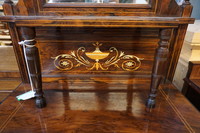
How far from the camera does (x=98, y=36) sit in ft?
2.25

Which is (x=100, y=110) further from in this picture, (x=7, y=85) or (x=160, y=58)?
(x=7, y=85)

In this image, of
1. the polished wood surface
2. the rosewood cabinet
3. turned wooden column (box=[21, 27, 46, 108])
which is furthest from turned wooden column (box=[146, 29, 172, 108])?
the polished wood surface

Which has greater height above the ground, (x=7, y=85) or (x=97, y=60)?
(x=97, y=60)

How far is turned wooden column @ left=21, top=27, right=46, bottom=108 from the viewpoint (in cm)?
53

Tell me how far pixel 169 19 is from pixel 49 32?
0.51 meters

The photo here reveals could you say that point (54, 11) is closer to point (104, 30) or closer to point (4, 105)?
point (104, 30)

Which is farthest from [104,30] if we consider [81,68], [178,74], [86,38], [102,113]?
[178,74]

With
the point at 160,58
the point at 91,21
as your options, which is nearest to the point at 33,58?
the point at 91,21

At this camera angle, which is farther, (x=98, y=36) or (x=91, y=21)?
(x=98, y=36)

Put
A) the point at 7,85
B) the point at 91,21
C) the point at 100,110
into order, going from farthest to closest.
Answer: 1. the point at 7,85
2. the point at 100,110
3. the point at 91,21

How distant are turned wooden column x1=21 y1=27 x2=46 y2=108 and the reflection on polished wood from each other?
70 mm

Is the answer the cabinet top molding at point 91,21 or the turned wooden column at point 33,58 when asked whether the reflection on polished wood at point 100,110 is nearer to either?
the turned wooden column at point 33,58

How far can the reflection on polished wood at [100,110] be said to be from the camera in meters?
0.55

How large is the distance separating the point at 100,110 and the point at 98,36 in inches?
13.5
